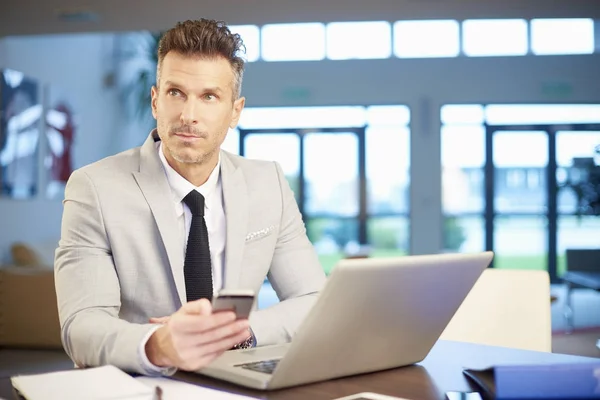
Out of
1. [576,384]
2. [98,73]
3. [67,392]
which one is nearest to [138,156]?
[67,392]

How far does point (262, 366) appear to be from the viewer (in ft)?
4.17

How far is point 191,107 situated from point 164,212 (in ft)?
0.94

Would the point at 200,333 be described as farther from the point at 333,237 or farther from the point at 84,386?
the point at 333,237

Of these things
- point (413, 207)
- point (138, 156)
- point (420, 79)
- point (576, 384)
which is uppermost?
point (420, 79)

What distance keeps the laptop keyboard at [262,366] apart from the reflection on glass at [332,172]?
10068mm

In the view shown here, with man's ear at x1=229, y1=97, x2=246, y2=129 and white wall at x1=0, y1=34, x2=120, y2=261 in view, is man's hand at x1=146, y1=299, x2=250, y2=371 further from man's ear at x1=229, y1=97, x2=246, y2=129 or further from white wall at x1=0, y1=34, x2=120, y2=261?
white wall at x1=0, y1=34, x2=120, y2=261

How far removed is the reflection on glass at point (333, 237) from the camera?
1128 cm

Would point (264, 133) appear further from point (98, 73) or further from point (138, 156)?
point (138, 156)

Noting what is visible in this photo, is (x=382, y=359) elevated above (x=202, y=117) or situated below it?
below

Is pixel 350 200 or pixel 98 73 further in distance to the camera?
pixel 350 200

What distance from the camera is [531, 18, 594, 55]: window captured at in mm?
10781

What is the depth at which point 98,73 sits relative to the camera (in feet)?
32.5

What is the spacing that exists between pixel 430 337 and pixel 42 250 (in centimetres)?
650

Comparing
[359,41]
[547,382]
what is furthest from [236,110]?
[359,41]
